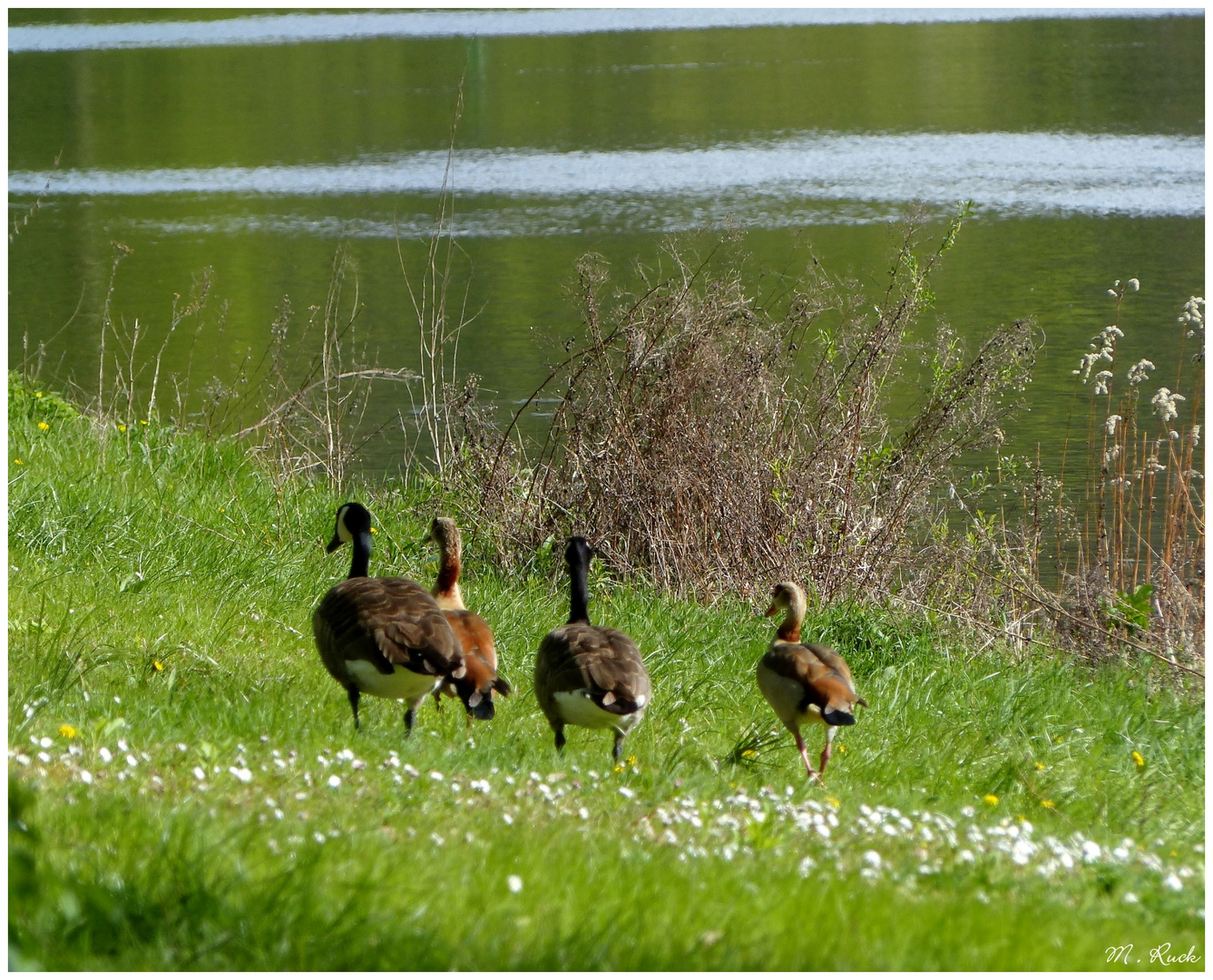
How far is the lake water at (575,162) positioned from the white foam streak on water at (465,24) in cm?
15

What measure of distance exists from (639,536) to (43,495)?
4.28 metres

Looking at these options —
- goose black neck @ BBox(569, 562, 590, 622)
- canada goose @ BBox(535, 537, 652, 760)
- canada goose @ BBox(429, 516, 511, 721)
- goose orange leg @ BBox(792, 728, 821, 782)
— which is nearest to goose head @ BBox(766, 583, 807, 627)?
goose orange leg @ BBox(792, 728, 821, 782)

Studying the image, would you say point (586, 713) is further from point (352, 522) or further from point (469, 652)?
point (352, 522)

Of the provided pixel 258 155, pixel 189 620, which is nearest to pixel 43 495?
pixel 189 620

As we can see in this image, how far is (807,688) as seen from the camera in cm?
613

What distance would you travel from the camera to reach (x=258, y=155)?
3744cm

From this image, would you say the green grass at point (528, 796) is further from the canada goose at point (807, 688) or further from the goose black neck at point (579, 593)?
the goose black neck at point (579, 593)

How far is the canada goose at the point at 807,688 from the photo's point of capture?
6090mm

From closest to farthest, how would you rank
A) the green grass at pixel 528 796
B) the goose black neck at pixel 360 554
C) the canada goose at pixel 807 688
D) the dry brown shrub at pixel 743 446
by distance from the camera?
the green grass at pixel 528 796
the canada goose at pixel 807 688
the goose black neck at pixel 360 554
the dry brown shrub at pixel 743 446

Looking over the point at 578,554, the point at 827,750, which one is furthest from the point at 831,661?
the point at 578,554

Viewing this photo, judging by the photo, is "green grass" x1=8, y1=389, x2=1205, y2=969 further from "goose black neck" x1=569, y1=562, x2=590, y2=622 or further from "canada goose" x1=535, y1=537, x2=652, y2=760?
"goose black neck" x1=569, y1=562, x2=590, y2=622

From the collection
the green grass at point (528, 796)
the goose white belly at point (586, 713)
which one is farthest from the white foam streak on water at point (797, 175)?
the goose white belly at point (586, 713)

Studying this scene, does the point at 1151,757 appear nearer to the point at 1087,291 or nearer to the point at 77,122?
the point at 1087,291

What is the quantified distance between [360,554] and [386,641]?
153 centimetres
